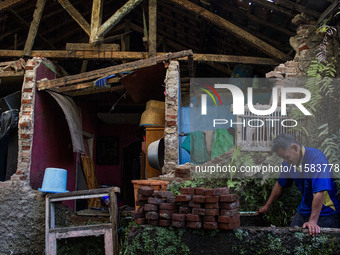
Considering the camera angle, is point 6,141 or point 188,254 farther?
point 6,141

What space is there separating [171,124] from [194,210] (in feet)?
7.70

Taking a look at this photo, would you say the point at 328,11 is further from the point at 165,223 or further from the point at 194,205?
the point at 165,223

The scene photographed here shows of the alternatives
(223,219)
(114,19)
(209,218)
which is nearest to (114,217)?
Answer: (209,218)

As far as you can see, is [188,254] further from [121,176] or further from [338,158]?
[121,176]

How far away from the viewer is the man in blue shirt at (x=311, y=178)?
3871 millimetres

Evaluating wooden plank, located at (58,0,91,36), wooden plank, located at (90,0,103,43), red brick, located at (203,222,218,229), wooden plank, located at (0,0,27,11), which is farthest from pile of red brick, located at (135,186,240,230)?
wooden plank, located at (0,0,27,11)

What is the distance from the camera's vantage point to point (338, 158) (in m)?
5.94

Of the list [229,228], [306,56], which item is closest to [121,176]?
[306,56]

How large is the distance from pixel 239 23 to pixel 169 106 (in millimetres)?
3770

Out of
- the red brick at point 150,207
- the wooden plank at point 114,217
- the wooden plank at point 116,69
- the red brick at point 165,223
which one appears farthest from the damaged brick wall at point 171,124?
the red brick at point 165,223

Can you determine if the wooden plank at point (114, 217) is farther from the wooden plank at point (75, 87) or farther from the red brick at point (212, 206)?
the wooden plank at point (75, 87)

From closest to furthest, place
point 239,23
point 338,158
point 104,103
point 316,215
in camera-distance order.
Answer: point 316,215 → point 338,158 → point 239,23 → point 104,103

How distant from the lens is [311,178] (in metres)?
4.17

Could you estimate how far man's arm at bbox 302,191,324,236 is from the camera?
3.76 m
